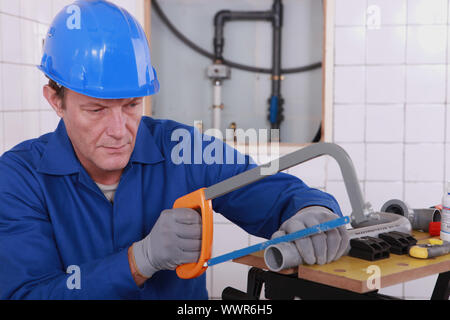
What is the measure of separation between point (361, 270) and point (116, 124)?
0.57 metres

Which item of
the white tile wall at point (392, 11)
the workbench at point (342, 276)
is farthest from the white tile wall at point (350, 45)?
the workbench at point (342, 276)

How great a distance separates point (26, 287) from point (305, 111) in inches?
84.0

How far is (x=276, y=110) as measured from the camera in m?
2.81

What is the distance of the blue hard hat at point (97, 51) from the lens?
3.32ft

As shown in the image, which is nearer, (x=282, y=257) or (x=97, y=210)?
(x=282, y=257)

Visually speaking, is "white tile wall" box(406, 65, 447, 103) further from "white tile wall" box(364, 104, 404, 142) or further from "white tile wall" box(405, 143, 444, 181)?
"white tile wall" box(405, 143, 444, 181)

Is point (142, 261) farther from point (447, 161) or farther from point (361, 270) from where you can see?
point (447, 161)

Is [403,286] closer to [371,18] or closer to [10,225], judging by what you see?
[371,18]

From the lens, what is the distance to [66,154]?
1191 mm

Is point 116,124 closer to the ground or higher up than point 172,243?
higher up

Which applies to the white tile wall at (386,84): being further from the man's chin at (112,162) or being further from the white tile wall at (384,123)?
the man's chin at (112,162)

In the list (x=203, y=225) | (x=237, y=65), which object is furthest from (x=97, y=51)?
(x=237, y=65)

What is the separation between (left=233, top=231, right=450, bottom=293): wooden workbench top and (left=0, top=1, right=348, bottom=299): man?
3 centimetres

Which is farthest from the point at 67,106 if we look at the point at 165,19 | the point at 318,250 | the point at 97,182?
the point at 165,19
